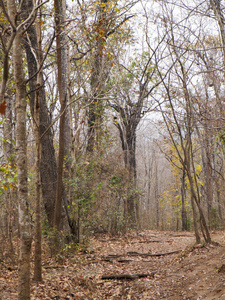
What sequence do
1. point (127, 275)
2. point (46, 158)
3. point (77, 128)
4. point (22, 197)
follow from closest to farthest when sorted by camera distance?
point (22, 197)
point (127, 275)
point (46, 158)
point (77, 128)

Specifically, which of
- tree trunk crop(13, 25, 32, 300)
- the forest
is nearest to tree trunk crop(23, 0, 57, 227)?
the forest

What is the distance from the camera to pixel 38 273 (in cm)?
534

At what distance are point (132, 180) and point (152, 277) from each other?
665 cm

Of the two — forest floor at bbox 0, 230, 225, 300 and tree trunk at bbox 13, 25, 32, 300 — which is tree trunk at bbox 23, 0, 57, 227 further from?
tree trunk at bbox 13, 25, 32, 300

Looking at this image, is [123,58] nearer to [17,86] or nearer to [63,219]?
[63,219]

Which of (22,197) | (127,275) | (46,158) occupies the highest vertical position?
(46,158)

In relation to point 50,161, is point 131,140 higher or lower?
higher

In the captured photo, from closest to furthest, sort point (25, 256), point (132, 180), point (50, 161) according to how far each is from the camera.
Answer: point (25, 256)
point (50, 161)
point (132, 180)

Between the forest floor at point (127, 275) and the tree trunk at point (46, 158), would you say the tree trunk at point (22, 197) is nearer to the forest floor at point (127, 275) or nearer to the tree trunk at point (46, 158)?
the forest floor at point (127, 275)

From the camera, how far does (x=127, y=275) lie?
6.72m

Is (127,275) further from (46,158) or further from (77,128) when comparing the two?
(77,128)

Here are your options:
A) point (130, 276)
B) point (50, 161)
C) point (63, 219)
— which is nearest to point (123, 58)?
point (50, 161)

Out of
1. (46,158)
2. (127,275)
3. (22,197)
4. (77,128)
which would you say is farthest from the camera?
(77,128)

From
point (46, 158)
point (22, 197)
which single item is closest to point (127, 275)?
point (46, 158)
